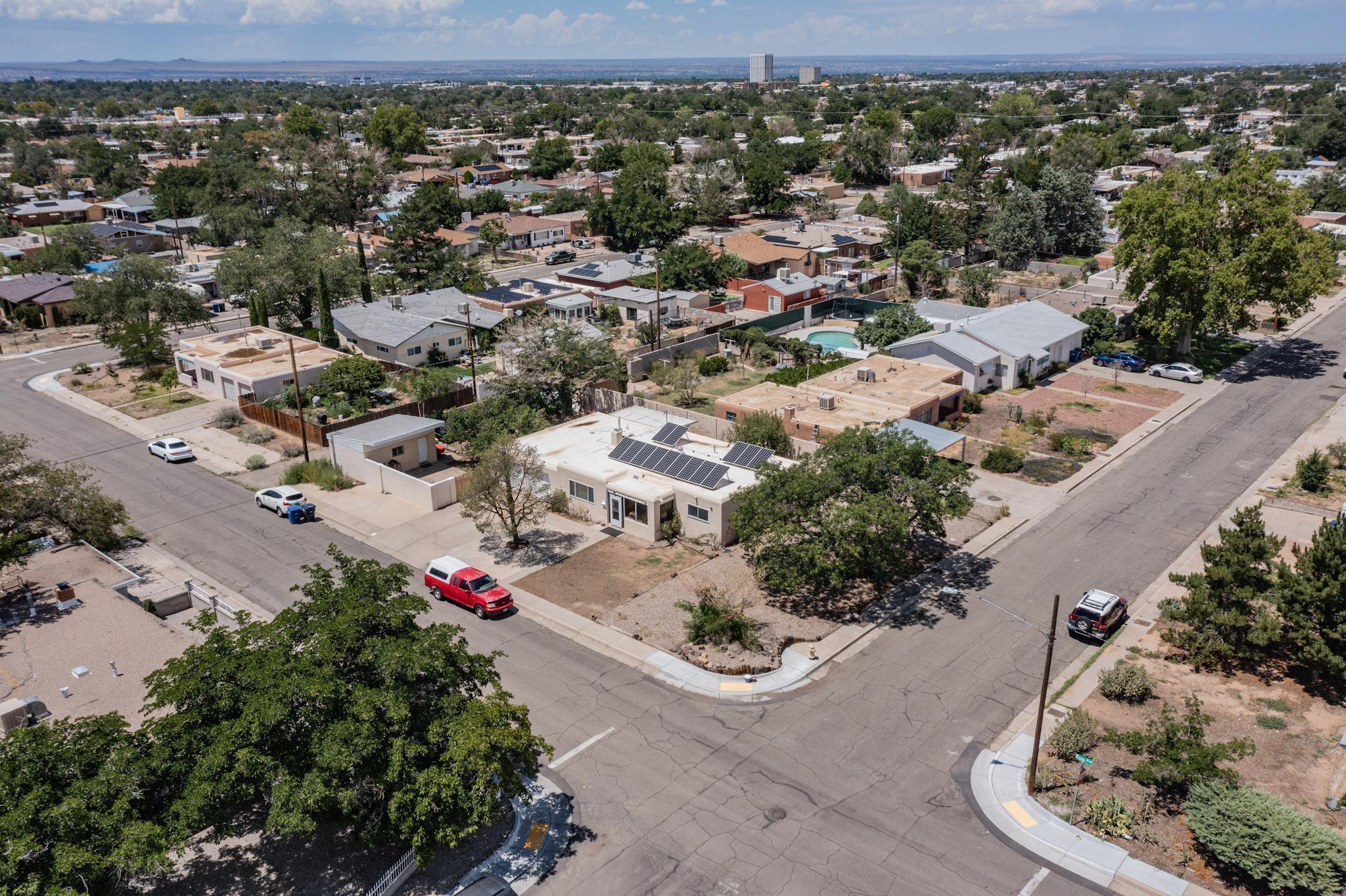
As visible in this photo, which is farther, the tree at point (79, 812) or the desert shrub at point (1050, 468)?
the desert shrub at point (1050, 468)

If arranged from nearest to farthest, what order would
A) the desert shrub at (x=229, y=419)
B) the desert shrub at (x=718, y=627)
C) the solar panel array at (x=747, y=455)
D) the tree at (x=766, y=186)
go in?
the desert shrub at (x=718, y=627), the solar panel array at (x=747, y=455), the desert shrub at (x=229, y=419), the tree at (x=766, y=186)

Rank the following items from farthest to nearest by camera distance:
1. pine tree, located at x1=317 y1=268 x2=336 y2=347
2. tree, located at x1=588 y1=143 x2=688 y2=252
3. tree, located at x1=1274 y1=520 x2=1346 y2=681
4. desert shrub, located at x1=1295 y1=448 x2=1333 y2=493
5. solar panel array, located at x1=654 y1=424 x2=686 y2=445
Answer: tree, located at x1=588 y1=143 x2=688 y2=252 < pine tree, located at x1=317 y1=268 x2=336 y2=347 < solar panel array, located at x1=654 y1=424 x2=686 y2=445 < desert shrub, located at x1=1295 y1=448 x2=1333 y2=493 < tree, located at x1=1274 y1=520 x2=1346 y2=681

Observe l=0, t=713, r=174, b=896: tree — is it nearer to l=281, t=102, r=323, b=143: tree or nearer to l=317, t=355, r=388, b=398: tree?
l=317, t=355, r=388, b=398: tree

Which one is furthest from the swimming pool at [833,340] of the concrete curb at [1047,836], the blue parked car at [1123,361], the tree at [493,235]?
the concrete curb at [1047,836]

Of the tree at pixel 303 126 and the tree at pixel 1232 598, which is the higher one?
the tree at pixel 303 126

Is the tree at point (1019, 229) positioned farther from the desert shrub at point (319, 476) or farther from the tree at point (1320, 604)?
the desert shrub at point (319, 476)

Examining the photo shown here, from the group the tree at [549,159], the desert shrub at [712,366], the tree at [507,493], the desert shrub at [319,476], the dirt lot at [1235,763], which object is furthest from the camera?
the tree at [549,159]

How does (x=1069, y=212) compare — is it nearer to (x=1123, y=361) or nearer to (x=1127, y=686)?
(x=1123, y=361)

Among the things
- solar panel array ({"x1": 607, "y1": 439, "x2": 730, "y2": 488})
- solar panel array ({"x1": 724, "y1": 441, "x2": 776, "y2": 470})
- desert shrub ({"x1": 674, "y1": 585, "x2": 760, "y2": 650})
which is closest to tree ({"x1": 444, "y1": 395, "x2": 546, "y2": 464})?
solar panel array ({"x1": 607, "y1": 439, "x2": 730, "y2": 488})
